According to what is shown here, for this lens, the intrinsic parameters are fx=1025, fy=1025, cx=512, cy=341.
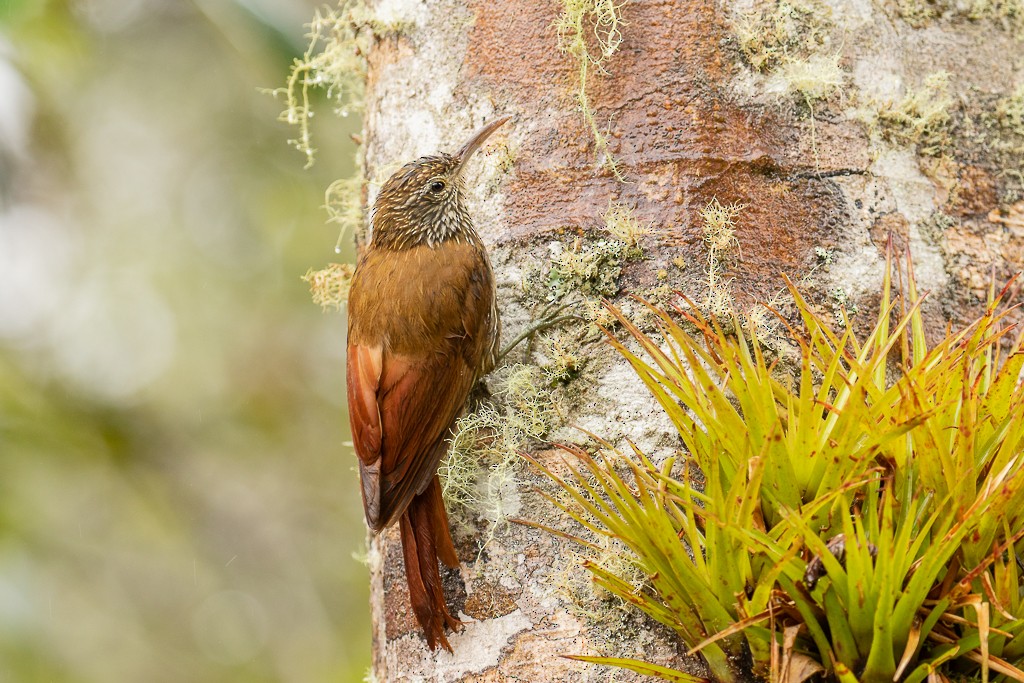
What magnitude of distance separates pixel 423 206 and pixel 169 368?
140 inches

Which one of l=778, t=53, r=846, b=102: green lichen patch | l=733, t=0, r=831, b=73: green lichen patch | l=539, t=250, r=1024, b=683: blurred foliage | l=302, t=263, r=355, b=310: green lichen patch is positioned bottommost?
l=539, t=250, r=1024, b=683: blurred foliage

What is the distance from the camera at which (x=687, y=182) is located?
2094mm

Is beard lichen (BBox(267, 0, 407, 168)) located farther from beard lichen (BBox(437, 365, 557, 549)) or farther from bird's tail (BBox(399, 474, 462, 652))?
bird's tail (BBox(399, 474, 462, 652))

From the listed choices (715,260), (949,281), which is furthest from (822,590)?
(949,281)

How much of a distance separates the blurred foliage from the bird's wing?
637 mm

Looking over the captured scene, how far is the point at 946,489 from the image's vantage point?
1564mm

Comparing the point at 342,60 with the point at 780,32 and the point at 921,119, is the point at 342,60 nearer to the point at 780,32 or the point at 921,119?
the point at 780,32

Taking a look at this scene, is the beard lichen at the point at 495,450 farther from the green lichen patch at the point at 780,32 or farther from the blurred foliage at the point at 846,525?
the green lichen patch at the point at 780,32

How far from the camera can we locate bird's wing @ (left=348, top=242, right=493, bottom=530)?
86.1 inches

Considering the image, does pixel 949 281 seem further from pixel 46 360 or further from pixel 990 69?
pixel 46 360

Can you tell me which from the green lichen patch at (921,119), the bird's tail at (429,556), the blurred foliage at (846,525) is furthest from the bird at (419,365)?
the green lichen patch at (921,119)

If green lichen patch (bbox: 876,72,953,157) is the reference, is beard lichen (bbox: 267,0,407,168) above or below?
above

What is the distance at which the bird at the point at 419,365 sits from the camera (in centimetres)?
213

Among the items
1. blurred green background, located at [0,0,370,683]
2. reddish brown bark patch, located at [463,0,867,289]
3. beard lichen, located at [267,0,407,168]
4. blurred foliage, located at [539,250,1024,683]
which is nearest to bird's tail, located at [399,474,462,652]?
blurred foliage, located at [539,250,1024,683]
